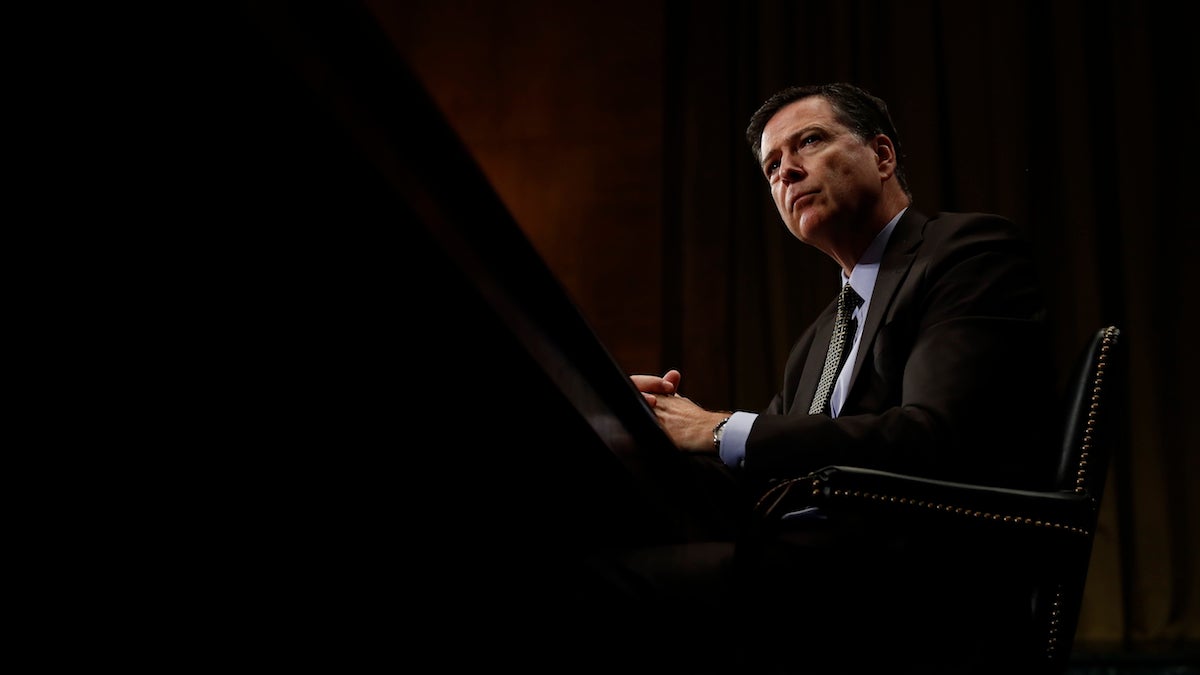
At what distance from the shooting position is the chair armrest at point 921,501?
3.06ft

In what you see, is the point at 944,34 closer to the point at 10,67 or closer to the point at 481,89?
the point at 481,89

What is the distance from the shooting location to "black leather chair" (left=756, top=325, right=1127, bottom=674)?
95cm

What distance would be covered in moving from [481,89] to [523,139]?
0.27 m

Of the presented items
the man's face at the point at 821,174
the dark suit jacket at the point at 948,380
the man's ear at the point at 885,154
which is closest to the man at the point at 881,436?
the dark suit jacket at the point at 948,380

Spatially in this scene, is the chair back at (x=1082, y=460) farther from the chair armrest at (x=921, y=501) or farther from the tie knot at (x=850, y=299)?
the tie knot at (x=850, y=299)

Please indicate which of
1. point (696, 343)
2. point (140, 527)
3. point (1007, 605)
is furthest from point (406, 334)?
point (696, 343)

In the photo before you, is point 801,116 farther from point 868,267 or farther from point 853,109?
point 868,267

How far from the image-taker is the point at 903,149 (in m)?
2.98

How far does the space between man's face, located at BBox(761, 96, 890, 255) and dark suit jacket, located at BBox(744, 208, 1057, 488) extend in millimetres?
322

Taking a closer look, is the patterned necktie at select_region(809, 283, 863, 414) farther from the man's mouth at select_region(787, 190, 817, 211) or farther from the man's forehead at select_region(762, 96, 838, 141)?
the man's forehead at select_region(762, 96, 838, 141)

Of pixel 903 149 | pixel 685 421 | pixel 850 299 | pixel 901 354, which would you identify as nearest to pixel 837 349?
pixel 850 299

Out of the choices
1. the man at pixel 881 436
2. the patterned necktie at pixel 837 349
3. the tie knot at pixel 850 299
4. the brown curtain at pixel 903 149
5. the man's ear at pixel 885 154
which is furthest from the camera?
the brown curtain at pixel 903 149

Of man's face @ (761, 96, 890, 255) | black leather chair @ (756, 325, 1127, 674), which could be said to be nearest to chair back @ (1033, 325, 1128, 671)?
black leather chair @ (756, 325, 1127, 674)

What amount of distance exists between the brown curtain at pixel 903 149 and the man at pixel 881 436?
141cm
